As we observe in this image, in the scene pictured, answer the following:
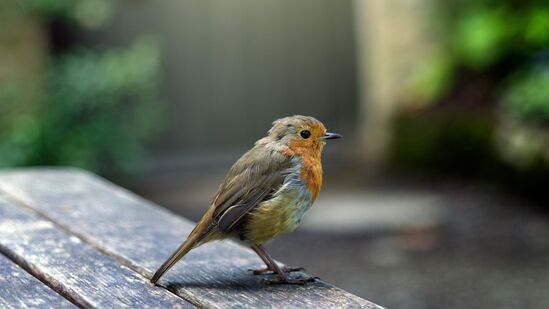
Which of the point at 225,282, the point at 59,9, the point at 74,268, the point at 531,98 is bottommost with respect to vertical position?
the point at 74,268

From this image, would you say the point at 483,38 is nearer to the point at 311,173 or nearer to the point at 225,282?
the point at 311,173

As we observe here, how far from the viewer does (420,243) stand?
21.5 feet

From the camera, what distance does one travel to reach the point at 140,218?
10.1 feet

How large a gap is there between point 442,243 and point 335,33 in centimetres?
416

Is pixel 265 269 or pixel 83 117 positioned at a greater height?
pixel 83 117

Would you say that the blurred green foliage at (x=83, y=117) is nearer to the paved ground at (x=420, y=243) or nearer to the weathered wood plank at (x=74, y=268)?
the paved ground at (x=420, y=243)

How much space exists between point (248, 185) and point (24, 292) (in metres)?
0.67

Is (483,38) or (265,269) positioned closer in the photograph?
(265,269)

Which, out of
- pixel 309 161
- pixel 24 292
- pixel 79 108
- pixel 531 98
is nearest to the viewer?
pixel 24 292

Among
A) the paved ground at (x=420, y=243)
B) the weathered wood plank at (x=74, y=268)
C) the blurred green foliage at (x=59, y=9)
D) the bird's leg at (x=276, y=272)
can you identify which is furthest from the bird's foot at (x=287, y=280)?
the blurred green foliage at (x=59, y=9)

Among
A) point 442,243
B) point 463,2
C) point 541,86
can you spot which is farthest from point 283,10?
point 442,243

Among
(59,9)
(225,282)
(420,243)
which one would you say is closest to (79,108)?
(59,9)

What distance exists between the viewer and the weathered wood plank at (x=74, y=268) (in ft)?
6.97

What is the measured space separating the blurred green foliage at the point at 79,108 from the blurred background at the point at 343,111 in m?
0.02
